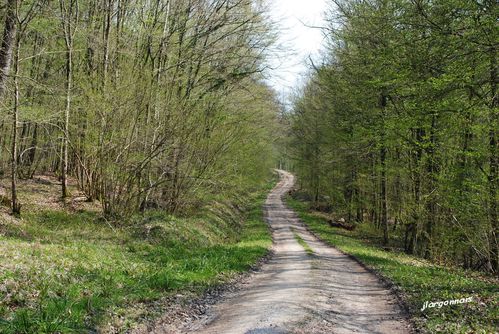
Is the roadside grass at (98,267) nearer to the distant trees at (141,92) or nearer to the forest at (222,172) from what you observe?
the forest at (222,172)

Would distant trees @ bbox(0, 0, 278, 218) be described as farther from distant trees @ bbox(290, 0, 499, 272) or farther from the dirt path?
the dirt path

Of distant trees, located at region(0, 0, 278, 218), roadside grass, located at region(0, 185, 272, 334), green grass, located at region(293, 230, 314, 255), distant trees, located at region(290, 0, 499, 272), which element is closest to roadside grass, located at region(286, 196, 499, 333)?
green grass, located at region(293, 230, 314, 255)

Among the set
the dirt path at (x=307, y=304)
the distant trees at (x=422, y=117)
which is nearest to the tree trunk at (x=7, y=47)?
the dirt path at (x=307, y=304)

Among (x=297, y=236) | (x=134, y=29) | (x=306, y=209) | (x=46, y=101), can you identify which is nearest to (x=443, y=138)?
(x=297, y=236)

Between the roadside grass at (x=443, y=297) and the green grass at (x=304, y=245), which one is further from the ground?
the roadside grass at (x=443, y=297)

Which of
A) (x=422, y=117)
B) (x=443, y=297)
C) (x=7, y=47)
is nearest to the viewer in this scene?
(x=443, y=297)

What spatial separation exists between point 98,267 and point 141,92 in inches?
299

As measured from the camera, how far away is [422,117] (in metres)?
12.0

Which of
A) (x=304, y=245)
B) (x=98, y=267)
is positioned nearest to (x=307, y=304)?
(x=98, y=267)

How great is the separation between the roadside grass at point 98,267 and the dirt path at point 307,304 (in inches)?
42.4

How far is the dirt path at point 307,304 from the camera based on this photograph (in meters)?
6.78

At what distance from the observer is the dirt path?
678cm

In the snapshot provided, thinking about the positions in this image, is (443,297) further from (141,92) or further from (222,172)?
(222,172)

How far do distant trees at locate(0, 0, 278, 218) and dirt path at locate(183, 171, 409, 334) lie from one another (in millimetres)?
6381
